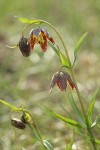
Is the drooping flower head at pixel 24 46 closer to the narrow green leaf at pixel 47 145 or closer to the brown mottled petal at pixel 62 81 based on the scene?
the brown mottled petal at pixel 62 81

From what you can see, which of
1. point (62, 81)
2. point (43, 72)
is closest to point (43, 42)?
point (62, 81)

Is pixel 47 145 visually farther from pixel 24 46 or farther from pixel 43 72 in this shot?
pixel 43 72

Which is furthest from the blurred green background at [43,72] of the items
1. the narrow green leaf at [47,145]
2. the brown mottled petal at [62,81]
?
the brown mottled petal at [62,81]

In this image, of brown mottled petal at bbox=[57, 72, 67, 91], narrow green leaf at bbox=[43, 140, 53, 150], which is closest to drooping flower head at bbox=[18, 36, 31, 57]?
brown mottled petal at bbox=[57, 72, 67, 91]

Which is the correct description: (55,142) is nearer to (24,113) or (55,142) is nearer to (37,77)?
(24,113)

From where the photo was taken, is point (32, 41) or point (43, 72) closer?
point (32, 41)

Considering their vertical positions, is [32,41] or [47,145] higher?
[32,41]

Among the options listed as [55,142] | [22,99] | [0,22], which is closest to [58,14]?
[0,22]

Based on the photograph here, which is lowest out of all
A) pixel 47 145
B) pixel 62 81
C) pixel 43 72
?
pixel 47 145

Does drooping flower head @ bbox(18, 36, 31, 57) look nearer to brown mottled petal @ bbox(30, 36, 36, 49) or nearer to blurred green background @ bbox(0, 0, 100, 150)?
brown mottled petal @ bbox(30, 36, 36, 49)
